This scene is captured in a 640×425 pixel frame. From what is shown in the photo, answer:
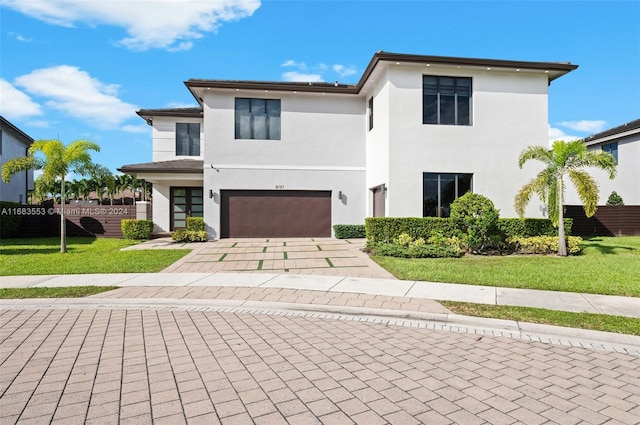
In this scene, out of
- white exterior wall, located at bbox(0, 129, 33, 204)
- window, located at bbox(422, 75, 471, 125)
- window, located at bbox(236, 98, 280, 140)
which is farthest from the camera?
white exterior wall, located at bbox(0, 129, 33, 204)

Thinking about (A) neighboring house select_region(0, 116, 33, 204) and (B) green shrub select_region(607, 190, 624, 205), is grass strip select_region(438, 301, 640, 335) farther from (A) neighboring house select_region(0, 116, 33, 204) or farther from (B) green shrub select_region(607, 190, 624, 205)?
(A) neighboring house select_region(0, 116, 33, 204)

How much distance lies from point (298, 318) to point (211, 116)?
552 inches

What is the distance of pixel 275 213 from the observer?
1816cm

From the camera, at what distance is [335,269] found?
10.3 m

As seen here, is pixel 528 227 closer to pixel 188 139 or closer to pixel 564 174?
pixel 564 174

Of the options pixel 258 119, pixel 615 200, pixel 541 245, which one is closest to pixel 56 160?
pixel 258 119

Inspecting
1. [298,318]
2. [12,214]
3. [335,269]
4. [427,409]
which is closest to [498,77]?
[335,269]

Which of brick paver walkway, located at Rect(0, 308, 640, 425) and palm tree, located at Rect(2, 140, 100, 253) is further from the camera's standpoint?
palm tree, located at Rect(2, 140, 100, 253)

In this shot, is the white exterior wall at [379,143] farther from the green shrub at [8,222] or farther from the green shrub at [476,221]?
the green shrub at [8,222]

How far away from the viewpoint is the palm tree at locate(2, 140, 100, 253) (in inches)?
584

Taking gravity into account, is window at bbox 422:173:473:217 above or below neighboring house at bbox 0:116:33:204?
below

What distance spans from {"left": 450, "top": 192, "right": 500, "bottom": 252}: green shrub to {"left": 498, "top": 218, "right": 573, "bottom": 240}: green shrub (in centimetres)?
92

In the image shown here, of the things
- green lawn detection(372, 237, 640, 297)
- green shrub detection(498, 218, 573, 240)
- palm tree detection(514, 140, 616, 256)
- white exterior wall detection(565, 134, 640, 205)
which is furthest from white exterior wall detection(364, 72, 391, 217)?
white exterior wall detection(565, 134, 640, 205)

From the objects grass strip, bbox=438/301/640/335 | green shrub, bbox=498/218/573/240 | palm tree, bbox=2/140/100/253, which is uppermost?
palm tree, bbox=2/140/100/253
